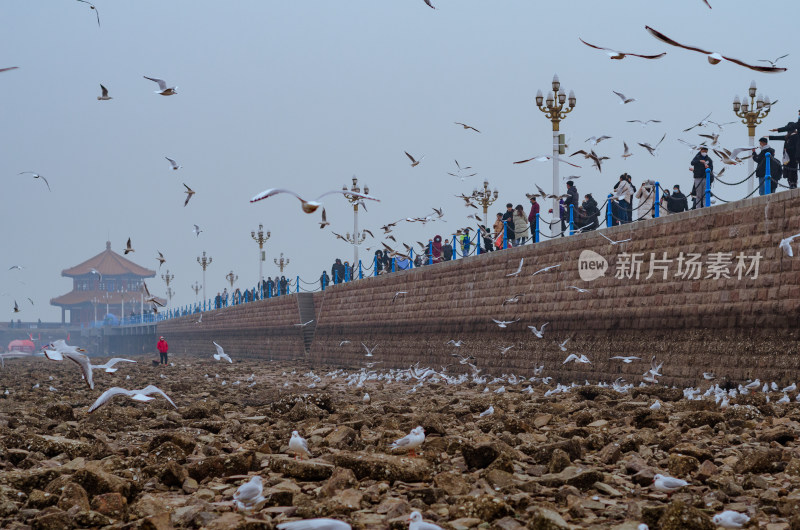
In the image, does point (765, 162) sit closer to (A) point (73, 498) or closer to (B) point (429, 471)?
(B) point (429, 471)

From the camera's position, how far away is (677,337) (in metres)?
13.8

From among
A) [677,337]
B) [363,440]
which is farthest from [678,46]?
[677,337]

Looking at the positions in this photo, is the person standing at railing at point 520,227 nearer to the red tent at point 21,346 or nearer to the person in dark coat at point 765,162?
the person in dark coat at point 765,162

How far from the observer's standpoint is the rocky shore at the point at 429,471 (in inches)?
194

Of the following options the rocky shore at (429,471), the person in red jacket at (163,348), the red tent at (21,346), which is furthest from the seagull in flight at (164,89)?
the red tent at (21,346)

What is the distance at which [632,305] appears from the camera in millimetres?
15094

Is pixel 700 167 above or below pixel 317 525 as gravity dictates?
above

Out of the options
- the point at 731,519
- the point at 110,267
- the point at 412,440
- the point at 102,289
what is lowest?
the point at 731,519

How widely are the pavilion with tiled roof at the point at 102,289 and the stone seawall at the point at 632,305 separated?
10452 cm

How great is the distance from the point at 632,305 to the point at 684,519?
11.1 meters

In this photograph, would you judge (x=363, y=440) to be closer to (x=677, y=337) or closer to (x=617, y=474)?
(x=617, y=474)

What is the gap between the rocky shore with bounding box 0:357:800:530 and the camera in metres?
4.93

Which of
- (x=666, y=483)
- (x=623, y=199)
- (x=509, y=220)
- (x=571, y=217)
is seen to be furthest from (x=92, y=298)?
(x=666, y=483)

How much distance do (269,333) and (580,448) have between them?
35.4 metres
